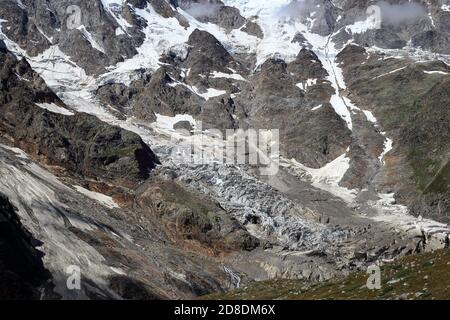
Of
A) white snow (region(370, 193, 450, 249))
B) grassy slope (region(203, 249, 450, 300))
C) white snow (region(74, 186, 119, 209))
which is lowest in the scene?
grassy slope (region(203, 249, 450, 300))

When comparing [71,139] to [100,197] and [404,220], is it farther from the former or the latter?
[404,220]

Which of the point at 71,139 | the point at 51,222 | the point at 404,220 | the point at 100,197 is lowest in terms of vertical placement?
the point at 404,220

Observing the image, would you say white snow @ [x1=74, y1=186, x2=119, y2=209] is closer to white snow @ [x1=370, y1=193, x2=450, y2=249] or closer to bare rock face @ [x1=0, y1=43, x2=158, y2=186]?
bare rock face @ [x1=0, y1=43, x2=158, y2=186]

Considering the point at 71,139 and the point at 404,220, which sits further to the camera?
the point at 71,139

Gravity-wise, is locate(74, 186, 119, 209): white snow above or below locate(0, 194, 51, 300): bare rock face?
above

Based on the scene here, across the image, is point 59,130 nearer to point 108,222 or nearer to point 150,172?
point 150,172

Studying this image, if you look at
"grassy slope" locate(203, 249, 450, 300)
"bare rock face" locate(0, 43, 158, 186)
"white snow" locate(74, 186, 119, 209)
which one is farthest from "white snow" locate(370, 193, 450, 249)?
"grassy slope" locate(203, 249, 450, 300)

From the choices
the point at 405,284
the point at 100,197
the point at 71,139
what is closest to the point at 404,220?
the point at 100,197
